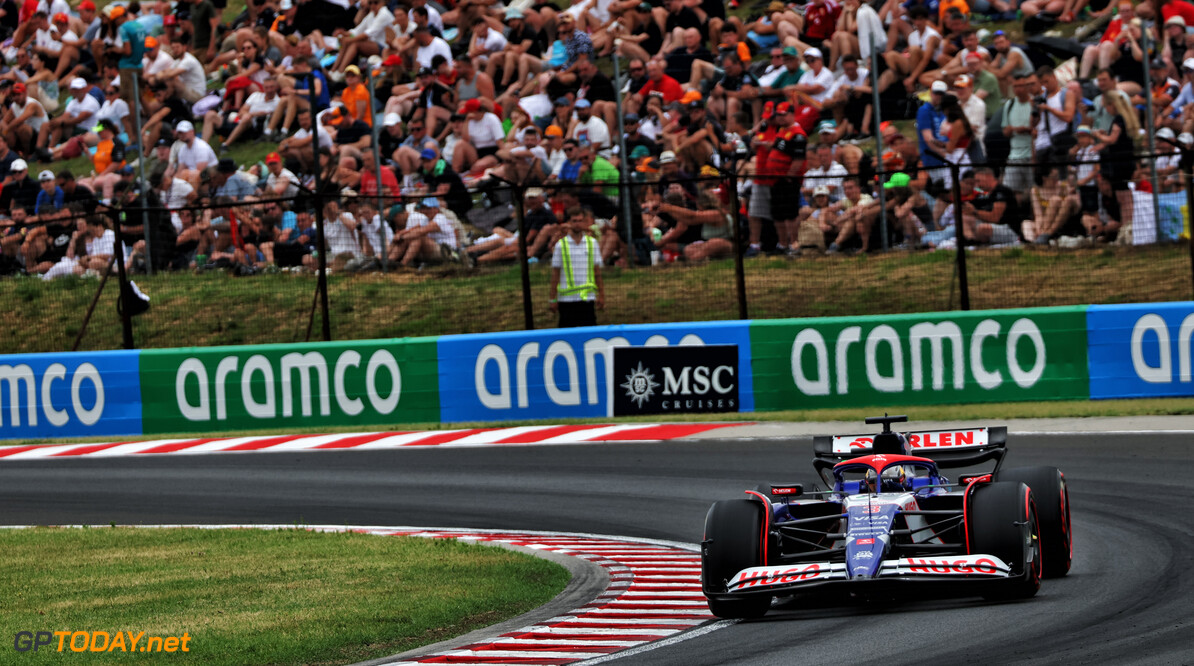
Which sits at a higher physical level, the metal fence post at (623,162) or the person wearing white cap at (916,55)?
the person wearing white cap at (916,55)

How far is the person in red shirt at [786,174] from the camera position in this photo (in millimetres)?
17312

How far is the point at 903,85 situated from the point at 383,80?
7.16 metres

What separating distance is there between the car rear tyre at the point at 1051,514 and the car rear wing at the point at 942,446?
31cm

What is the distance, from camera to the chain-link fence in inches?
658

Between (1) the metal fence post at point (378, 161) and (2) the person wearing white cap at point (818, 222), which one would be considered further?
(1) the metal fence post at point (378, 161)

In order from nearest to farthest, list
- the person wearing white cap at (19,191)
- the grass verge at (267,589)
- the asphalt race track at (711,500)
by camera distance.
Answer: the asphalt race track at (711,500), the grass verge at (267,589), the person wearing white cap at (19,191)

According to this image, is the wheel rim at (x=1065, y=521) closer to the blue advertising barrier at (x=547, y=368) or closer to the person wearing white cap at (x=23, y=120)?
the blue advertising barrier at (x=547, y=368)

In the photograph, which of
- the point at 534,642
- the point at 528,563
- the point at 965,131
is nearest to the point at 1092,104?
the point at 965,131

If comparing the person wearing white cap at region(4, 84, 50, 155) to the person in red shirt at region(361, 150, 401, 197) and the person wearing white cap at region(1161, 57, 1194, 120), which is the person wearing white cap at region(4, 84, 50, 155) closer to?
the person in red shirt at region(361, 150, 401, 197)

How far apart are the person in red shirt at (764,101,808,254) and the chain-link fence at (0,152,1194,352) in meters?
0.03

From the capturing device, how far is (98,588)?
8.85 meters

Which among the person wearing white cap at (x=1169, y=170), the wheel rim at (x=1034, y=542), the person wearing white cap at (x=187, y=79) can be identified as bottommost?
the wheel rim at (x=1034, y=542)

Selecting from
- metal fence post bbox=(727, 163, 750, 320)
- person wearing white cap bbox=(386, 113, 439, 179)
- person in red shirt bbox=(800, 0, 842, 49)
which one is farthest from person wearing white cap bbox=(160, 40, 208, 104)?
metal fence post bbox=(727, 163, 750, 320)

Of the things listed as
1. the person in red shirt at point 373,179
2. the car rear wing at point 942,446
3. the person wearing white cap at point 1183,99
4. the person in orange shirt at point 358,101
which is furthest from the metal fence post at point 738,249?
the car rear wing at point 942,446
